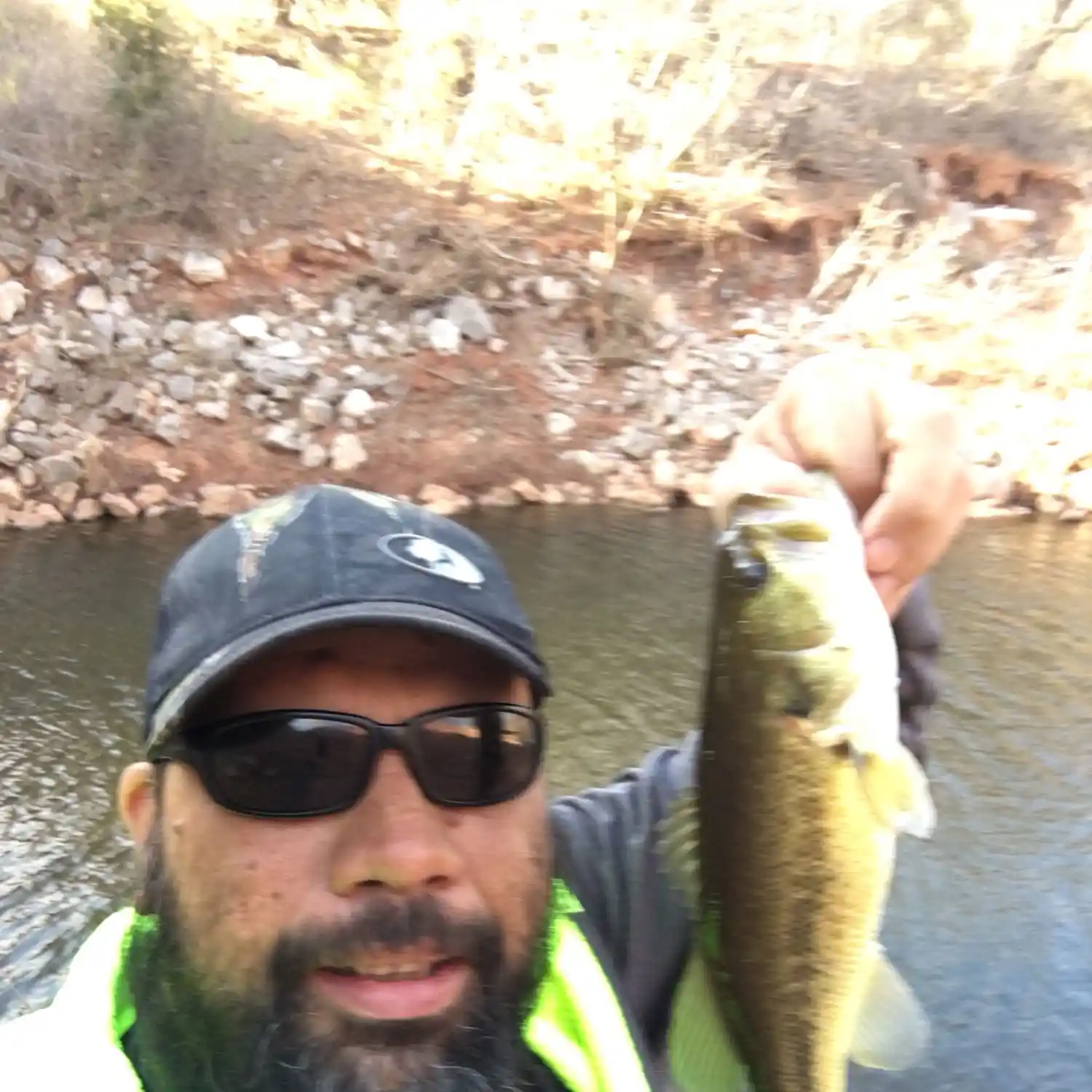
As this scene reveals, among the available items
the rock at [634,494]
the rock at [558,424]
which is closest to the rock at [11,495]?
the rock at [558,424]

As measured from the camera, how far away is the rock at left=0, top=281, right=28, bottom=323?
10.2m

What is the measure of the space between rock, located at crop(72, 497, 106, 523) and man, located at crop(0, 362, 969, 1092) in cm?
860

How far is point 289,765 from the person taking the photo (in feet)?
3.73

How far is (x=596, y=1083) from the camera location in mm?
1284

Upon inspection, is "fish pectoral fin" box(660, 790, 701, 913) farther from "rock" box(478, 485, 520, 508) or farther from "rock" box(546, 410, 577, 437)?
"rock" box(546, 410, 577, 437)

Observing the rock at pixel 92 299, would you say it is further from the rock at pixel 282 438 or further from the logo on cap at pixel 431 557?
the logo on cap at pixel 431 557

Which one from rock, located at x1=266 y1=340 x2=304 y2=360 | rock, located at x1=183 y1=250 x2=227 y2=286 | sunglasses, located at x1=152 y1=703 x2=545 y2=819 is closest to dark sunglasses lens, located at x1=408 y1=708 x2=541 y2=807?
sunglasses, located at x1=152 y1=703 x2=545 y2=819

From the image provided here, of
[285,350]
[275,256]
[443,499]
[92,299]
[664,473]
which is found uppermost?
[275,256]

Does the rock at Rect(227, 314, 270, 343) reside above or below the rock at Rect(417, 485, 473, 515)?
above

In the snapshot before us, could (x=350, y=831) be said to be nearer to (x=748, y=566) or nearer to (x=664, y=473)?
(x=748, y=566)

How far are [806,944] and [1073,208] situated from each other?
599 inches

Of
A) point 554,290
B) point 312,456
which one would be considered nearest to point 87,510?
point 312,456

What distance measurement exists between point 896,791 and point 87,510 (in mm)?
9102

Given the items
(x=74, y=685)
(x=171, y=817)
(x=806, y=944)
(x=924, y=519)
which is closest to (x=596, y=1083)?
(x=806, y=944)
